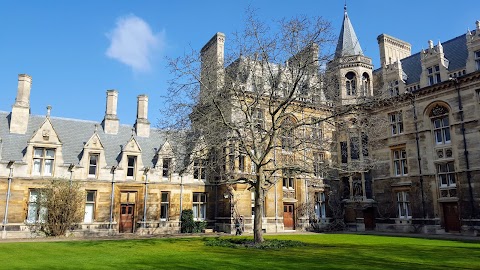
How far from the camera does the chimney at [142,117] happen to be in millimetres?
32844

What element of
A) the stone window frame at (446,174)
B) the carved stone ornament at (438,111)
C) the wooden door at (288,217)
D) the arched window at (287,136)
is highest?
the carved stone ornament at (438,111)

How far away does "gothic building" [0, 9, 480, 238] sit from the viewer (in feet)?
87.7

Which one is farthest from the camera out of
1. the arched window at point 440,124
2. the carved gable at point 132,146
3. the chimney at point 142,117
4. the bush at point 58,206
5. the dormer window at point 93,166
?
the chimney at point 142,117

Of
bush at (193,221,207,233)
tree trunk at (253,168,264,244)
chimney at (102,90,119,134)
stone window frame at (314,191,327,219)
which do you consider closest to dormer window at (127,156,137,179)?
chimney at (102,90,119,134)

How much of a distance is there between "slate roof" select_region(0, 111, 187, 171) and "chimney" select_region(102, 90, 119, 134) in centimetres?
54

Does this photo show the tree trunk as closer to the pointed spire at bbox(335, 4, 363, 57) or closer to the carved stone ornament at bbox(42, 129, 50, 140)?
the carved stone ornament at bbox(42, 129, 50, 140)

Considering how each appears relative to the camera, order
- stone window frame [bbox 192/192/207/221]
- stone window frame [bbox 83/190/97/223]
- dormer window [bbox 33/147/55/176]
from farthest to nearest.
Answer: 1. stone window frame [bbox 192/192/207/221]
2. stone window frame [bbox 83/190/97/223]
3. dormer window [bbox 33/147/55/176]

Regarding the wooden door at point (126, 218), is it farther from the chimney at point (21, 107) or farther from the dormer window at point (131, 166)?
the chimney at point (21, 107)

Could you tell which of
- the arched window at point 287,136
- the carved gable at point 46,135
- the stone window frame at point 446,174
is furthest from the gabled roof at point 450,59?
the carved gable at point 46,135

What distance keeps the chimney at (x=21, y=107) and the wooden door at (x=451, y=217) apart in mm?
32787

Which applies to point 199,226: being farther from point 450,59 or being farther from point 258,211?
point 450,59

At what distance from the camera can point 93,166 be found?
28562 millimetres

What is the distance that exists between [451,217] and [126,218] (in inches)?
993

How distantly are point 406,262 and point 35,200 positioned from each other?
24054mm
